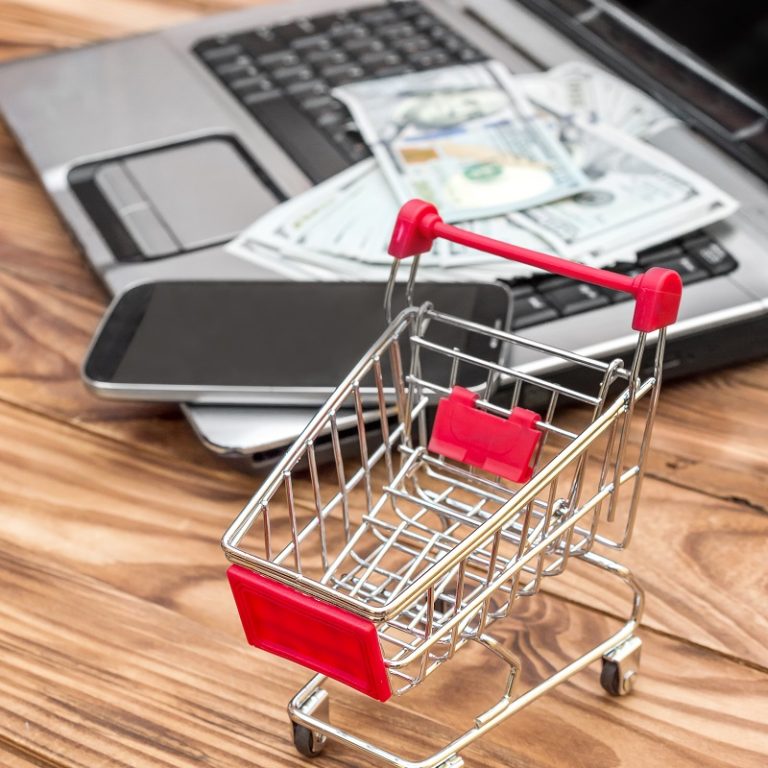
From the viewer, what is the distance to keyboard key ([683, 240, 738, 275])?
2.35ft

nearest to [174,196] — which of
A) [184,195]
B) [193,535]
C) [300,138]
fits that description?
[184,195]

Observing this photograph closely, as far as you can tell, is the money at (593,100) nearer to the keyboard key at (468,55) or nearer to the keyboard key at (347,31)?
the keyboard key at (468,55)

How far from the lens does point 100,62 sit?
1020mm

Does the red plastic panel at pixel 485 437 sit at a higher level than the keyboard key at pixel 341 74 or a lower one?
higher

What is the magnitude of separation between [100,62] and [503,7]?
15.4 inches

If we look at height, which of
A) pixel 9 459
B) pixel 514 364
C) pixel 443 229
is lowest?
pixel 9 459

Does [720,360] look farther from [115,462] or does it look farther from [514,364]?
[115,462]

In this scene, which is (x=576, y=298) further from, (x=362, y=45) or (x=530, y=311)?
(x=362, y=45)

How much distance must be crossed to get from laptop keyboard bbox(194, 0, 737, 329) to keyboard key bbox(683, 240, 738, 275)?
11.0 inches

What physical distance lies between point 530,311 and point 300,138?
0.31m

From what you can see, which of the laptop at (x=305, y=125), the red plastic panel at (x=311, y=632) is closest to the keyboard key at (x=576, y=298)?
the laptop at (x=305, y=125)

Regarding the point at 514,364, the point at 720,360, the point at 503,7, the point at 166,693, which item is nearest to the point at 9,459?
the point at 166,693

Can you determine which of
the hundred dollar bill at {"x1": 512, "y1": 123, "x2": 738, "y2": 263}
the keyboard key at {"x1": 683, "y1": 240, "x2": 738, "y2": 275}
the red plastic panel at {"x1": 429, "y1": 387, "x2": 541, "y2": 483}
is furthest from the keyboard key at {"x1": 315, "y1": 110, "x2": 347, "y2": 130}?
the red plastic panel at {"x1": 429, "y1": 387, "x2": 541, "y2": 483}

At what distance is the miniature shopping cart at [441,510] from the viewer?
420mm
